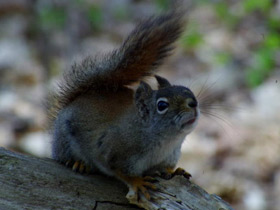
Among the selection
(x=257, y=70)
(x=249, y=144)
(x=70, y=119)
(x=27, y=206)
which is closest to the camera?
(x=27, y=206)

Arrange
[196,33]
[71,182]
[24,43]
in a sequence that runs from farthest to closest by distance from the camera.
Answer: [24,43]
[196,33]
[71,182]

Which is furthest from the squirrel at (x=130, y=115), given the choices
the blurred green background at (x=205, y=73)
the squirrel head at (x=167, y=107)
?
the blurred green background at (x=205, y=73)

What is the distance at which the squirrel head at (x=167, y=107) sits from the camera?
2.41 metres

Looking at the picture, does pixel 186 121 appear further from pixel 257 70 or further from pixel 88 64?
pixel 257 70

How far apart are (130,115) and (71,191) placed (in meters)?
0.49

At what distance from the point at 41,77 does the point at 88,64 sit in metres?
3.78

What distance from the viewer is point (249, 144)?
4.68 m

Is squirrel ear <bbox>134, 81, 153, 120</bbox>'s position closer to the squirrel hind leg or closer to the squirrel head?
the squirrel head

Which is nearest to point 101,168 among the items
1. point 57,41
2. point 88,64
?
point 88,64

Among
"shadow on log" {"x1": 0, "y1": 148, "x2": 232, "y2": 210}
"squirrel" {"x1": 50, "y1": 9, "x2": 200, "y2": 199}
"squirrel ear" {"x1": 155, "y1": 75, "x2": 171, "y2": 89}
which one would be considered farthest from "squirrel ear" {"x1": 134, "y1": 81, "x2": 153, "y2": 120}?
"shadow on log" {"x1": 0, "y1": 148, "x2": 232, "y2": 210}

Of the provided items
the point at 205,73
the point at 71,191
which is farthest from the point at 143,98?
the point at 205,73

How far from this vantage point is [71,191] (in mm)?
2547

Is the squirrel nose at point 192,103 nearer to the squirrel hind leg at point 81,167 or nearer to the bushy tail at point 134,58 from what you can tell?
the bushy tail at point 134,58

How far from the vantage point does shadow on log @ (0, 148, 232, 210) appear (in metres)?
2.42
